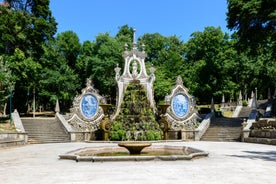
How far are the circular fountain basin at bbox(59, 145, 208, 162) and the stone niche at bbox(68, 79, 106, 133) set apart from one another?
12.1 m

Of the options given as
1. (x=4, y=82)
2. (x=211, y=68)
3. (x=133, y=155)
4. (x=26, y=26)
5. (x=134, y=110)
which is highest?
(x=26, y=26)

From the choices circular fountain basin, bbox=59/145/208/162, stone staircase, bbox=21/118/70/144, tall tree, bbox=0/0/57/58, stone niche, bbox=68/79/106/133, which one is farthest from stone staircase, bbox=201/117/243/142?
Result: tall tree, bbox=0/0/57/58

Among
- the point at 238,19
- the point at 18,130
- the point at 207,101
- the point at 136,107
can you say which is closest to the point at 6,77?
the point at 18,130

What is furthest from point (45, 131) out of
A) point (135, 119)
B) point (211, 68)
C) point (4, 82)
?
point (211, 68)

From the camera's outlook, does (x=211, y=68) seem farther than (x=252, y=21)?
Yes

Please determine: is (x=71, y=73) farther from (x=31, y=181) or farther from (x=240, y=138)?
(x=31, y=181)

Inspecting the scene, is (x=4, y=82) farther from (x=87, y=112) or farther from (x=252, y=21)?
(x=252, y=21)

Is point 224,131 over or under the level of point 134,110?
under

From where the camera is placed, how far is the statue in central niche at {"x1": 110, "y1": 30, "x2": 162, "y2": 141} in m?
25.0

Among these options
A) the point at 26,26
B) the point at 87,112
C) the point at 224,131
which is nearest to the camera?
the point at 224,131

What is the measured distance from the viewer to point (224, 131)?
82.7 feet

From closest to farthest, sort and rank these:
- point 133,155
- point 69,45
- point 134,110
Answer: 1. point 133,155
2. point 134,110
3. point 69,45

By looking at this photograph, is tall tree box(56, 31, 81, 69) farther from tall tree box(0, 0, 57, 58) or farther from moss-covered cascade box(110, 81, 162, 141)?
moss-covered cascade box(110, 81, 162, 141)

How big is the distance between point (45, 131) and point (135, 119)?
7384mm
